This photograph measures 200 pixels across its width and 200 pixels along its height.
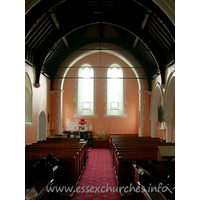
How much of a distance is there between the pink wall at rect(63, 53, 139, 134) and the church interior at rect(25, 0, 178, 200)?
0.22 ft

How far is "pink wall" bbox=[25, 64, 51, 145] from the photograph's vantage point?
9.45 meters

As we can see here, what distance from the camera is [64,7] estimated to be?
9594mm

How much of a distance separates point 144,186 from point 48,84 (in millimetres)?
10435

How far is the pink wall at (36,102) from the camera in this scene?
31.0 feet

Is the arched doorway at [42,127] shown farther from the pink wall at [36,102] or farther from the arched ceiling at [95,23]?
the arched ceiling at [95,23]

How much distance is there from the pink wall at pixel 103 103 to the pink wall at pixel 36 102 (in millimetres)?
2211

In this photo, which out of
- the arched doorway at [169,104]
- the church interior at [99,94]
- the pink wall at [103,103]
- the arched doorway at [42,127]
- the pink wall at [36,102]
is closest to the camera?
the church interior at [99,94]

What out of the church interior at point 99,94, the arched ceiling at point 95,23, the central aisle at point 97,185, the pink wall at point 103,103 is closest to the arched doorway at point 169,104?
the church interior at point 99,94

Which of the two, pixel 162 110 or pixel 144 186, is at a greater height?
pixel 162 110

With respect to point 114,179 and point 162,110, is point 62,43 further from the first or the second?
point 114,179

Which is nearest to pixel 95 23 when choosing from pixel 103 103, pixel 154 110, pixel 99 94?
pixel 99 94

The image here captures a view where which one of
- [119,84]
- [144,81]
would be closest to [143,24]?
[144,81]

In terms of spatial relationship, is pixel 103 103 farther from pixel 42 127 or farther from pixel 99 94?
pixel 42 127

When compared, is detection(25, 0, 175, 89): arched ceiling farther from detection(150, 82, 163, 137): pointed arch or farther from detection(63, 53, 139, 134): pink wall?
detection(63, 53, 139, 134): pink wall
